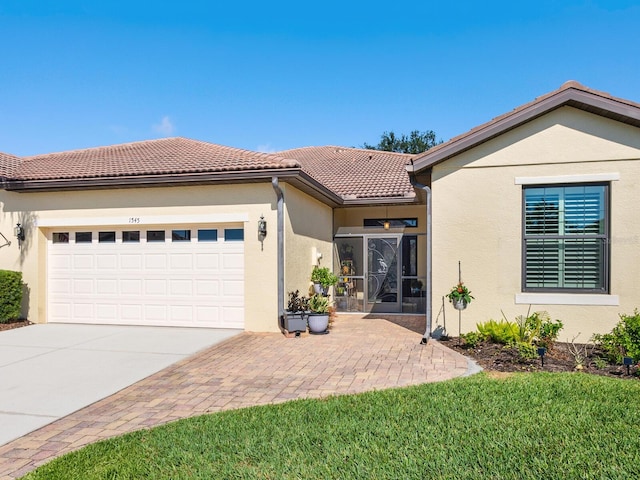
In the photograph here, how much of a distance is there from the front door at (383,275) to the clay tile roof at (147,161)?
515 cm

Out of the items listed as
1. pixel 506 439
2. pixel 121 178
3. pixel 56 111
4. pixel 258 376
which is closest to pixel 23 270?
pixel 121 178

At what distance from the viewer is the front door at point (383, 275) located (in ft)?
47.0

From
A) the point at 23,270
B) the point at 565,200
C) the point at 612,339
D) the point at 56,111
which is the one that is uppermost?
the point at 56,111

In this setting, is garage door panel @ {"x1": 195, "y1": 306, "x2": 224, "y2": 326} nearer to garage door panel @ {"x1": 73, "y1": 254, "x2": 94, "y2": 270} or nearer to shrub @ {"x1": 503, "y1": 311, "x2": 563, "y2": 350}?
garage door panel @ {"x1": 73, "y1": 254, "x2": 94, "y2": 270}

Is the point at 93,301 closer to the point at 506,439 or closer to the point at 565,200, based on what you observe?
the point at 506,439

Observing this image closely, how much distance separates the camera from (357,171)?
18.2 m

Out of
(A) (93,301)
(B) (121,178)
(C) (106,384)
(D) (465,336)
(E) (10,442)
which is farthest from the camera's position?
(A) (93,301)

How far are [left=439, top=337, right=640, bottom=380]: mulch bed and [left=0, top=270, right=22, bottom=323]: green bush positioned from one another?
36.0 ft

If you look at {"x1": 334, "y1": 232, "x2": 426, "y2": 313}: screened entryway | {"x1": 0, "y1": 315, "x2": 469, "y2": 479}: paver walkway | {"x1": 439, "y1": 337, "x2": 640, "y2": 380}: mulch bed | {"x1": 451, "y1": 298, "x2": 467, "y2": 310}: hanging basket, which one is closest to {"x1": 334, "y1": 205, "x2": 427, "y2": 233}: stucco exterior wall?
{"x1": 334, "y1": 232, "x2": 426, "y2": 313}: screened entryway

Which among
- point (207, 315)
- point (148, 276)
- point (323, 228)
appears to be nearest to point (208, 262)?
point (207, 315)

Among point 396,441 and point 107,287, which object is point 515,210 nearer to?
point 396,441

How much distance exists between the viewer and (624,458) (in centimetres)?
375

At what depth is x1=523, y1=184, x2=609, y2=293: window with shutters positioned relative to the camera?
29.3 feet

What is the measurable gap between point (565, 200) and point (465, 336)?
358 cm
